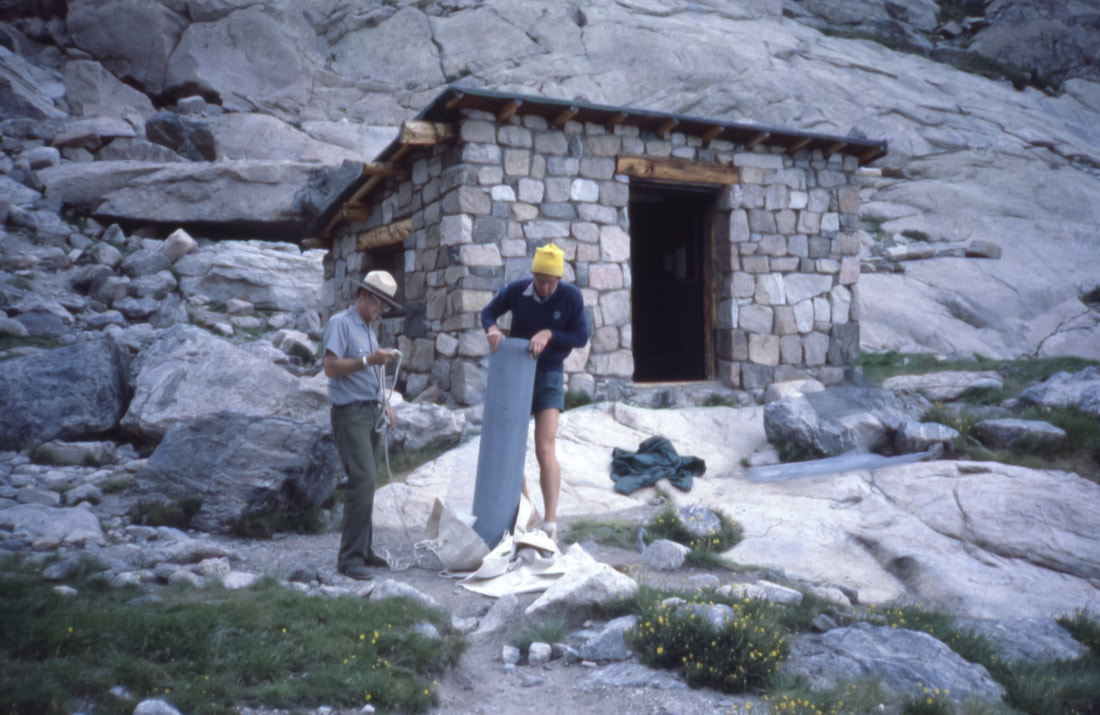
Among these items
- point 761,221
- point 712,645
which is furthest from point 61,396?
point 761,221

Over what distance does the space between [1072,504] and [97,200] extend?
1901cm

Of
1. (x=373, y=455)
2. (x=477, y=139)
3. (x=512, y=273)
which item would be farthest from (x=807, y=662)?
(x=477, y=139)

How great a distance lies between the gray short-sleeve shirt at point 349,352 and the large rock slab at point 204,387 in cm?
311

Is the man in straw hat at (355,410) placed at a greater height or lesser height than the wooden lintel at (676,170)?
lesser

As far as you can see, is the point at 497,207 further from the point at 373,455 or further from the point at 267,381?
the point at 373,455

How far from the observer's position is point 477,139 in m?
8.59

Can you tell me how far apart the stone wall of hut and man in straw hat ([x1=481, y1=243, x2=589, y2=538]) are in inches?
135

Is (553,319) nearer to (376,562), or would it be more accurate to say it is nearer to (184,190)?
(376,562)

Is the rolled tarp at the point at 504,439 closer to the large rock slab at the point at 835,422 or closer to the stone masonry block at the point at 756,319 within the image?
the large rock slab at the point at 835,422

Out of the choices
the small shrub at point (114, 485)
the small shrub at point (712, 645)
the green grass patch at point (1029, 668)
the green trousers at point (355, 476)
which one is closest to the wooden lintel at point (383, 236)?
the small shrub at point (114, 485)

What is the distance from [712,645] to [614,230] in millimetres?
6600

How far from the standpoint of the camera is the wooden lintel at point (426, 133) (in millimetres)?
8500

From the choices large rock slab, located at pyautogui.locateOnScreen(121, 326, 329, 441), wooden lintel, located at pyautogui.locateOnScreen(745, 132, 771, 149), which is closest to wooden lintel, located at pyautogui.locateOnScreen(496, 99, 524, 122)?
wooden lintel, located at pyautogui.locateOnScreen(745, 132, 771, 149)

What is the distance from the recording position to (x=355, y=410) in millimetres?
4688
